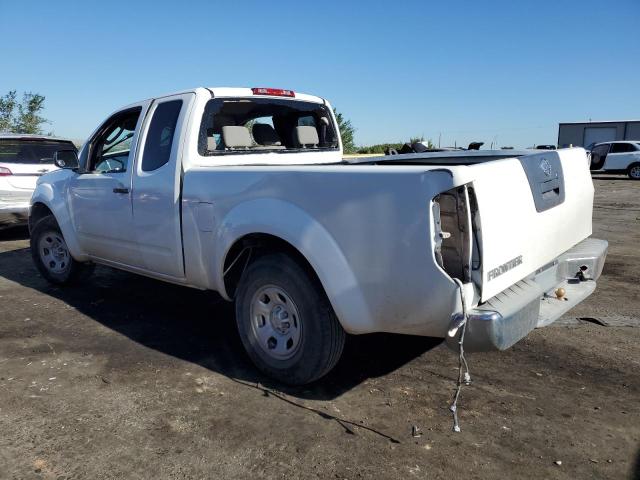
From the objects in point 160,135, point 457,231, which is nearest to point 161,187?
point 160,135

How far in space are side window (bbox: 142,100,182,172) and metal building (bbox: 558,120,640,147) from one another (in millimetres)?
31338

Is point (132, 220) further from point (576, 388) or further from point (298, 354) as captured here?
point (576, 388)

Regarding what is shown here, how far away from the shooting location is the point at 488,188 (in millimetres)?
2791

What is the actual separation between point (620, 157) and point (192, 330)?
2463cm

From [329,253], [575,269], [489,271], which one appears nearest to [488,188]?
[489,271]

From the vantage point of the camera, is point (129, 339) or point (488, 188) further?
point (129, 339)

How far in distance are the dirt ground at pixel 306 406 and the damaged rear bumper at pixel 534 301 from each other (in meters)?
0.53

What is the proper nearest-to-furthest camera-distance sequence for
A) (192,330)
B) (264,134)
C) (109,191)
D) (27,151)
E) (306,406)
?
(306,406) → (192,330) → (109,191) → (264,134) → (27,151)

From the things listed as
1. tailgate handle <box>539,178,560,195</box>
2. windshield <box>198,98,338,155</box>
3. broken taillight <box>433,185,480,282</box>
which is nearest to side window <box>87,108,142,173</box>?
windshield <box>198,98,338,155</box>

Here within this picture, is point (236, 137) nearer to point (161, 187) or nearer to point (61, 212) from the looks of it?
point (161, 187)

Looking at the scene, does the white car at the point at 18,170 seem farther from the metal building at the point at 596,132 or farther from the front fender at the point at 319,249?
the metal building at the point at 596,132

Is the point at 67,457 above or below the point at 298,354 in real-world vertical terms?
below

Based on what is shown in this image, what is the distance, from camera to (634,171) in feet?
78.6

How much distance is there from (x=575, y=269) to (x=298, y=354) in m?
1.96
